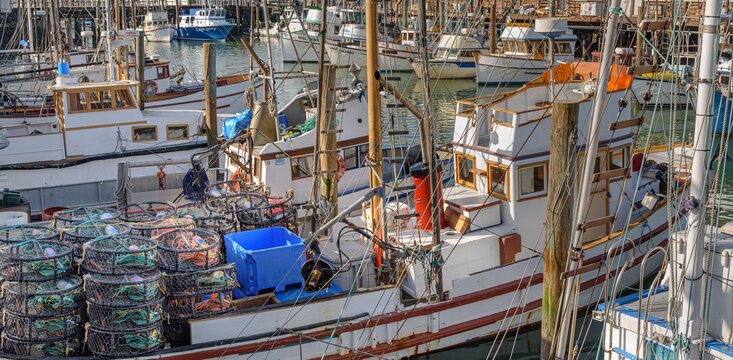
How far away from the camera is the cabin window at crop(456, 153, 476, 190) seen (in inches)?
592

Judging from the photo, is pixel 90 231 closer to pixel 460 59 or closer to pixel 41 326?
pixel 41 326

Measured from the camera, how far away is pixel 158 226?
12805 mm

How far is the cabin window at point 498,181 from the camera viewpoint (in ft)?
46.8

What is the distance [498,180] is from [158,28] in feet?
220

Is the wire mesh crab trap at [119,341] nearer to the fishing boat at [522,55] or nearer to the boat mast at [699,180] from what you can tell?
the boat mast at [699,180]

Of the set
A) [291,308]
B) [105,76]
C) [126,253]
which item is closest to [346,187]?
[291,308]

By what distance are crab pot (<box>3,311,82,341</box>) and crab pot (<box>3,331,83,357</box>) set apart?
63mm

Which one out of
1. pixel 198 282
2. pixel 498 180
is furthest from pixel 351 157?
pixel 198 282

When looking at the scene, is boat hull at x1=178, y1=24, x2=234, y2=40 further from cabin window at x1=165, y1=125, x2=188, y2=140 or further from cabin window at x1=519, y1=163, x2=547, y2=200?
cabin window at x1=519, y1=163, x2=547, y2=200

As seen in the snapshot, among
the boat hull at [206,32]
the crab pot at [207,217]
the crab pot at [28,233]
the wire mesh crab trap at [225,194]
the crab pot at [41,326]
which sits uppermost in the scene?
the boat hull at [206,32]

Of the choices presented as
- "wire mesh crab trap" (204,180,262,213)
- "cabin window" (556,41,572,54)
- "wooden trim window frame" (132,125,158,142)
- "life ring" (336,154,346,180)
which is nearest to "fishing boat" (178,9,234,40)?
"cabin window" (556,41,572,54)

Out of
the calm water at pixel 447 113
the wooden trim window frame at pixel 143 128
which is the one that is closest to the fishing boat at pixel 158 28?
the calm water at pixel 447 113

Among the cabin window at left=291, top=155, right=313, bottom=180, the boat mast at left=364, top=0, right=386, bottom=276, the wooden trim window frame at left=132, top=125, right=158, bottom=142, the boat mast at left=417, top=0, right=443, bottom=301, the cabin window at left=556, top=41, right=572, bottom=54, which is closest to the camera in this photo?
the boat mast at left=417, top=0, right=443, bottom=301

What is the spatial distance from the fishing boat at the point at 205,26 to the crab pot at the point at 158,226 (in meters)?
66.3
